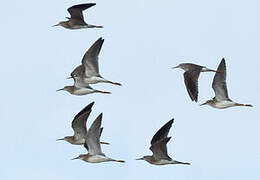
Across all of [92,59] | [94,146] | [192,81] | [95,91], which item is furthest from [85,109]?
[192,81]

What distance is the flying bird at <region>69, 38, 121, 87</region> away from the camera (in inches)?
1409

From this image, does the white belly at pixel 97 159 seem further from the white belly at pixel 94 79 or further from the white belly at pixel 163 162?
→ the white belly at pixel 94 79

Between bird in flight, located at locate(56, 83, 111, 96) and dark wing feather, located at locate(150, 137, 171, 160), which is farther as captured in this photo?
bird in flight, located at locate(56, 83, 111, 96)

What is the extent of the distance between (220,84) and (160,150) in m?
4.66

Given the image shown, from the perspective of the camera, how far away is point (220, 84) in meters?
38.8

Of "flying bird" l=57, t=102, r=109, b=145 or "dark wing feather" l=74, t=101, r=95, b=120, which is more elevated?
"dark wing feather" l=74, t=101, r=95, b=120

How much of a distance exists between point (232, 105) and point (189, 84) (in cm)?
Result: 180

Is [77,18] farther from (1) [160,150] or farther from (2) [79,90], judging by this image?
(1) [160,150]

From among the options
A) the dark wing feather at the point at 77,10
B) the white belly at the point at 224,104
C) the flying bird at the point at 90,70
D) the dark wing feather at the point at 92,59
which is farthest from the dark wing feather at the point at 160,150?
the dark wing feather at the point at 77,10

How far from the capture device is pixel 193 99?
122 feet

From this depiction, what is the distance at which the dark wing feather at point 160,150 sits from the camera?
35031 mm

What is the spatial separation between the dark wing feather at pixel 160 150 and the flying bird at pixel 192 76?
8.46 ft

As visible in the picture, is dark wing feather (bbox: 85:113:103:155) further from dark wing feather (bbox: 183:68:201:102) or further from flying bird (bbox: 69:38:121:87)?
dark wing feather (bbox: 183:68:201:102)

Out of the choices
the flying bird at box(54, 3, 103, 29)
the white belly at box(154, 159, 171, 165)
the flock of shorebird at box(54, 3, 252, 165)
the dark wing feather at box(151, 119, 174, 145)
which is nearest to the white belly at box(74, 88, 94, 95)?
the flock of shorebird at box(54, 3, 252, 165)
